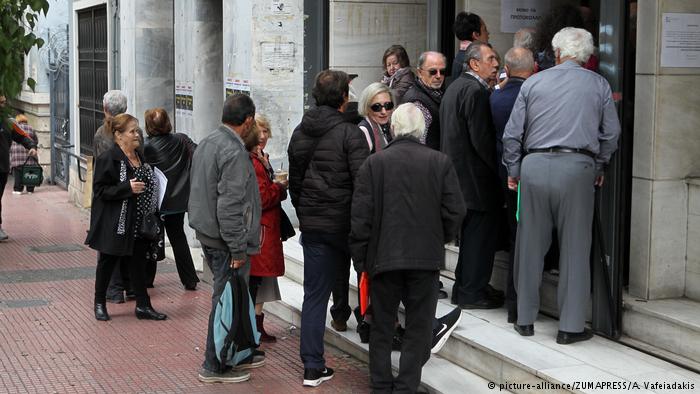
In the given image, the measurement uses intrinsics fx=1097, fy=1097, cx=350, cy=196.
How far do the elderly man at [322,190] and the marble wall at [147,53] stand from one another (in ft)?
29.5

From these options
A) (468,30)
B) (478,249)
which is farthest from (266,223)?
(468,30)

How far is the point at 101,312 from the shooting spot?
919 cm

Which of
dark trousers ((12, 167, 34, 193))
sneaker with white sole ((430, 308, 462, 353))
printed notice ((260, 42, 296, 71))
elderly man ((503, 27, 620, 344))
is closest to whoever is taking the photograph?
elderly man ((503, 27, 620, 344))

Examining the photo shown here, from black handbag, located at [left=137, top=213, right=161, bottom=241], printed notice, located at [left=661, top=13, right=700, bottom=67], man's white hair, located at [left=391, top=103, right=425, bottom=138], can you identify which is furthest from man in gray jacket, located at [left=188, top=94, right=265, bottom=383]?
printed notice, located at [left=661, top=13, right=700, bottom=67]

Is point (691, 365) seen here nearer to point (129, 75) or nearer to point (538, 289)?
point (538, 289)

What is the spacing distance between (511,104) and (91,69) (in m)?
13.5

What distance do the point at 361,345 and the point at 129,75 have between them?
30.1 feet

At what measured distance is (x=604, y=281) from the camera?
6.84 metres

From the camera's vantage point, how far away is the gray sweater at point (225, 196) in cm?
700

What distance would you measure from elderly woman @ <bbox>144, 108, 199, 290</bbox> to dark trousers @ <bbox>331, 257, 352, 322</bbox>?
2.65 meters

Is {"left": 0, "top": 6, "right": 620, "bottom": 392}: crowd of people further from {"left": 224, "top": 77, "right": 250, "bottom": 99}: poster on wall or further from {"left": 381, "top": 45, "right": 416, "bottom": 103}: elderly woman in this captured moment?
{"left": 224, "top": 77, "right": 250, "bottom": 99}: poster on wall

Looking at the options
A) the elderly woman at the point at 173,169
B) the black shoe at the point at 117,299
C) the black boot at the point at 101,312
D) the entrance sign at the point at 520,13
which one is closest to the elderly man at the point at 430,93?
the entrance sign at the point at 520,13

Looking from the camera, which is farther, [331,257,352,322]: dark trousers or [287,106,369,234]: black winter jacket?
[331,257,352,322]: dark trousers

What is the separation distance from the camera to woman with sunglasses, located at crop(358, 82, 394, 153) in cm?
721
